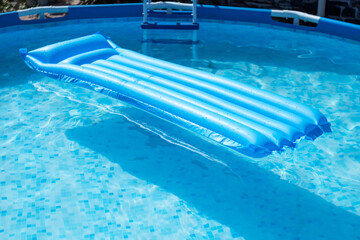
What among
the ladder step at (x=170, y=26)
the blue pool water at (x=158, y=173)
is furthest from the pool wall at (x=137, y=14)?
the blue pool water at (x=158, y=173)

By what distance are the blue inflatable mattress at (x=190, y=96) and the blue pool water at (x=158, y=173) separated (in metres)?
0.53

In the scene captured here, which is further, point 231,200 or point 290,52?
point 290,52

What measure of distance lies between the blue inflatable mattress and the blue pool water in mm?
528

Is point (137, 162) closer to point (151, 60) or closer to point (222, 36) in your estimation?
point (151, 60)

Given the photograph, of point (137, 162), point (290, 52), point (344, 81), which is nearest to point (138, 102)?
point (137, 162)

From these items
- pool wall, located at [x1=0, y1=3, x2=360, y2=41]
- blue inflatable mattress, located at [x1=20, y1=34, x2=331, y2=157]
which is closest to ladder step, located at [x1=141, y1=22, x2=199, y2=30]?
pool wall, located at [x1=0, y1=3, x2=360, y2=41]

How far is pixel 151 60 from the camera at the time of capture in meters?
4.41

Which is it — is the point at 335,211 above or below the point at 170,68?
below

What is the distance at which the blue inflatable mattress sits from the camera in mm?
2977

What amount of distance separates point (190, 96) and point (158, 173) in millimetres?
697

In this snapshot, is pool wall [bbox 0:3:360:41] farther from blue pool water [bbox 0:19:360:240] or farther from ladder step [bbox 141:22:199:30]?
blue pool water [bbox 0:19:360:240]

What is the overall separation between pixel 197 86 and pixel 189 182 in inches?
34.3

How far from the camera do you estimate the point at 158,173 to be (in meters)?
3.57

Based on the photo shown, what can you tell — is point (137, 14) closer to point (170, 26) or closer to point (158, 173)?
point (170, 26)
